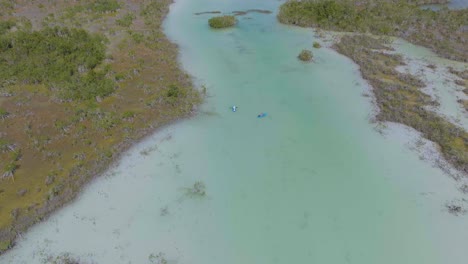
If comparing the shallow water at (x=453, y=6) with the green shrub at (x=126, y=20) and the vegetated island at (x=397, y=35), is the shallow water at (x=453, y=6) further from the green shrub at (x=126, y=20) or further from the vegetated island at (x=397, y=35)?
the green shrub at (x=126, y=20)

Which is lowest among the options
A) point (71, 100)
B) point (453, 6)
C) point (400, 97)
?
point (71, 100)

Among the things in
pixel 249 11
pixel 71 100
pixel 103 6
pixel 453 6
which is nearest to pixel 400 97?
pixel 71 100

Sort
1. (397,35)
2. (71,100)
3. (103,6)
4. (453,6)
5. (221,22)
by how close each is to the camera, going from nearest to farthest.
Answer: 1. (71,100)
2. (397,35)
3. (221,22)
4. (103,6)
5. (453,6)

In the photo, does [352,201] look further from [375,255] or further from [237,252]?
[237,252]

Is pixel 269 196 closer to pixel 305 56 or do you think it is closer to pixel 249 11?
pixel 305 56

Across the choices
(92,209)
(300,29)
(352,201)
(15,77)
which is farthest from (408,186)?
(15,77)
